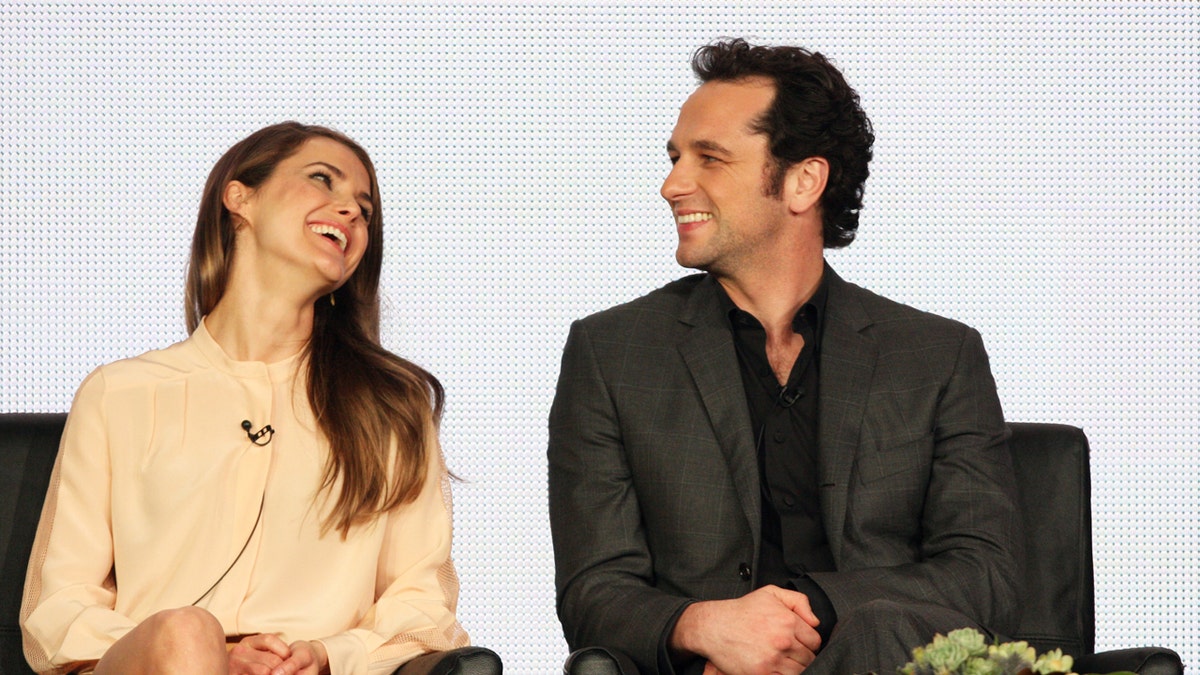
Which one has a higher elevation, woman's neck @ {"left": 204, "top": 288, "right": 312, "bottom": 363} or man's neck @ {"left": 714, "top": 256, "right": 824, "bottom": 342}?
man's neck @ {"left": 714, "top": 256, "right": 824, "bottom": 342}

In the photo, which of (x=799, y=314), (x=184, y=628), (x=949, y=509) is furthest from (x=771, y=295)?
(x=184, y=628)

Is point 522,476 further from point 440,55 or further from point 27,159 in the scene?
point 27,159

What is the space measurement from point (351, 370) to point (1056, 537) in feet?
4.39

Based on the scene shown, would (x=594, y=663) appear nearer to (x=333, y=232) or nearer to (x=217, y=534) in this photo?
(x=217, y=534)

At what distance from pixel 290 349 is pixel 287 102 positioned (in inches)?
38.3

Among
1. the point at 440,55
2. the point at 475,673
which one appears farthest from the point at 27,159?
the point at 475,673

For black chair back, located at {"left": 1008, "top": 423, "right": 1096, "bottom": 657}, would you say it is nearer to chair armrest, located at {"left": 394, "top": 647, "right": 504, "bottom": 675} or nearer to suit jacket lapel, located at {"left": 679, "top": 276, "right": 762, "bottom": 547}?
Answer: suit jacket lapel, located at {"left": 679, "top": 276, "right": 762, "bottom": 547}

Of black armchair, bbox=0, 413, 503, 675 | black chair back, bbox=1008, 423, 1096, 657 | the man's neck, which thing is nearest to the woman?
black armchair, bbox=0, 413, 503, 675

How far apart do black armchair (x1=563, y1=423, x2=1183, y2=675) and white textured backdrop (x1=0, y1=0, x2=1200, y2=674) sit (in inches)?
28.3

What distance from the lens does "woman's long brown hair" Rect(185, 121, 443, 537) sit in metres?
2.63

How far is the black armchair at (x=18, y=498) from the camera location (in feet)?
8.81

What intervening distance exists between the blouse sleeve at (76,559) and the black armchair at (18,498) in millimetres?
94

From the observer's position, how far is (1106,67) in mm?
3678

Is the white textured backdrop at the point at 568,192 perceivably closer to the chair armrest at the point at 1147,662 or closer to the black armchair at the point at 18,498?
the black armchair at the point at 18,498
